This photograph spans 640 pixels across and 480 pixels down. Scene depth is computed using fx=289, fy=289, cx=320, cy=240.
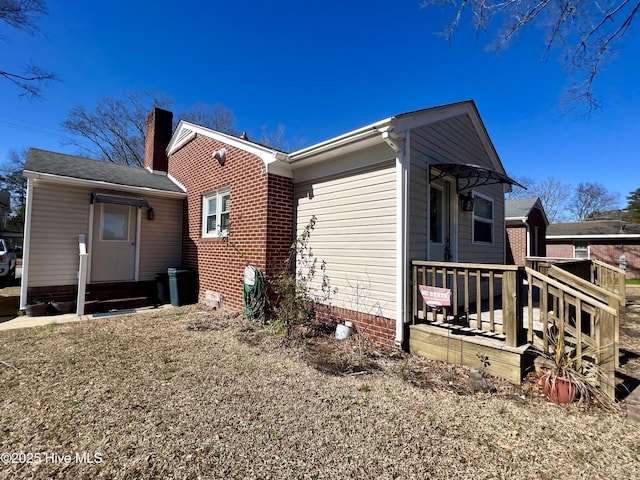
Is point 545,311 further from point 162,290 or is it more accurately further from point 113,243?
point 113,243

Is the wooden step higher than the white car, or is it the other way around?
the white car

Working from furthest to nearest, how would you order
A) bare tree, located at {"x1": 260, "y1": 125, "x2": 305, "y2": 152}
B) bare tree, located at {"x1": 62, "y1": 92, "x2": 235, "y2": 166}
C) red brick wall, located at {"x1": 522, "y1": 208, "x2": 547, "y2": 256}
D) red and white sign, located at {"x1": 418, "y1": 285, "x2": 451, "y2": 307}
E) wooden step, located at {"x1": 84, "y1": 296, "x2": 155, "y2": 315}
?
bare tree, located at {"x1": 260, "y1": 125, "x2": 305, "y2": 152}
bare tree, located at {"x1": 62, "y1": 92, "x2": 235, "y2": 166}
red brick wall, located at {"x1": 522, "y1": 208, "x2": 547, "y2": 256}
wooden step, located at {"x1": 84, "y1": 296, "x2": 155, "y2": 315}
red and white sign, located at {"x1": 418, "y1": 285, "x2": 451, "y2": 307}

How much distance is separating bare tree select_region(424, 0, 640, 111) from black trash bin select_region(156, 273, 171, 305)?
8.52 m

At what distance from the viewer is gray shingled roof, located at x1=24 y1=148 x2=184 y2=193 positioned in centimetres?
717

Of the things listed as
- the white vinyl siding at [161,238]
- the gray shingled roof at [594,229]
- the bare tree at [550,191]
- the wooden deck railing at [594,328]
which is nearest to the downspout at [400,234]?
the wooden deck railing at [594,328]

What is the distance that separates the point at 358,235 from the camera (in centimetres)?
505

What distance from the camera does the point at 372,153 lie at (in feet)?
16.0

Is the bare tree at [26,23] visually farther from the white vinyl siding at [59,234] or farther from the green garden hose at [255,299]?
the green garden hose at [255,299]

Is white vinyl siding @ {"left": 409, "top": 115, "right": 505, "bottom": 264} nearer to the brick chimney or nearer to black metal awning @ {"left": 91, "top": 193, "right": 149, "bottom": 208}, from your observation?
black metal awning @ {"left": 91, "top": 193, "right": 149, "bottom": 208}

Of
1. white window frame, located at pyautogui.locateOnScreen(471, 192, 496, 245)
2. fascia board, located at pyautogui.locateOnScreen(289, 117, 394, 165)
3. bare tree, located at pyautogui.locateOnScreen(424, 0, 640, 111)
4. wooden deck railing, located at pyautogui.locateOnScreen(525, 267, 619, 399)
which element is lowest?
wooden deck railing, located at pyautogui.locateOnScreen(525, 267, 619, 399)

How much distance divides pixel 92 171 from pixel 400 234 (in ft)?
28.3

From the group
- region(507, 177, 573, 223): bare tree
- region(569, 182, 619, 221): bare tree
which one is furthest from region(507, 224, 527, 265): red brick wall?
region(569, 182, 619, 221): bare tree

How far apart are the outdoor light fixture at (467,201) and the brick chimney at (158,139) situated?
9769mm

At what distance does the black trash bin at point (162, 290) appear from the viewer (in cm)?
802
